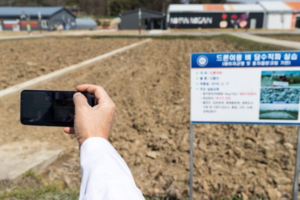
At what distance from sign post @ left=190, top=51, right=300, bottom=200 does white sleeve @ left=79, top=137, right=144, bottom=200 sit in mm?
2173

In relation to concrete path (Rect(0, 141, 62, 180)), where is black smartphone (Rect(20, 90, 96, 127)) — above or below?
above

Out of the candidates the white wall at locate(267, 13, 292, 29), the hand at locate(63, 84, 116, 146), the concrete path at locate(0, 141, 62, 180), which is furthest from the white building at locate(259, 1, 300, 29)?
the hand at locate(63, 84, 116, 146)

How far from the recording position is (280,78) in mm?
3104

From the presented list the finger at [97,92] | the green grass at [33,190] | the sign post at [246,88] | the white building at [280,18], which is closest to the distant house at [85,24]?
the white building at [280,18]

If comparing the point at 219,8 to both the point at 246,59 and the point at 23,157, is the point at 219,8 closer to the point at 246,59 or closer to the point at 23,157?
the point at 23,157

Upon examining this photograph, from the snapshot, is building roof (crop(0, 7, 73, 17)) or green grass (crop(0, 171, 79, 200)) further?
building roof (crop(0, 7, 73, 17))

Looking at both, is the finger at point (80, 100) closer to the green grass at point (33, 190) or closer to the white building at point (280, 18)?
the green grass at point (33, 190)

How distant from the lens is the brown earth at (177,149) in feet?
13.0

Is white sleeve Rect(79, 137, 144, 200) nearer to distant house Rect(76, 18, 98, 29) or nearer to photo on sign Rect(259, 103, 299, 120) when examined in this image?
photo on sign Rect(259, 103, 299, 120)

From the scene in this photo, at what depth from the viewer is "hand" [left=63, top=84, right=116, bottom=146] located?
1306 mm

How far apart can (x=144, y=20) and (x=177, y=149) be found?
46.1 meters

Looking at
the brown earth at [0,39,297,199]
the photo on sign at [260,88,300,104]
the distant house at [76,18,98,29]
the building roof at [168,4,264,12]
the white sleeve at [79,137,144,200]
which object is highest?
the building roof at [168,4,264,12]

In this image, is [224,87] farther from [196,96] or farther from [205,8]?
[205,8]

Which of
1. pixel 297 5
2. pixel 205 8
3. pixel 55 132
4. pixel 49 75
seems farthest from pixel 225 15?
pixel 55 132
